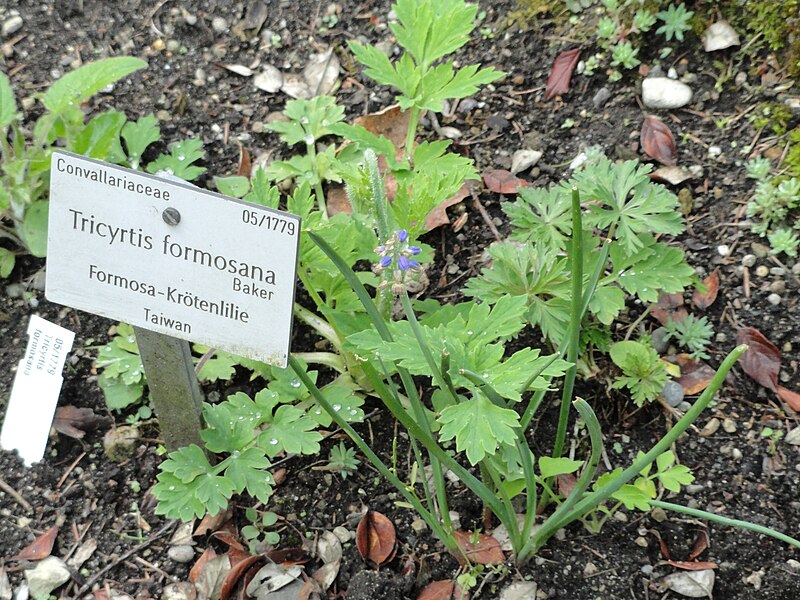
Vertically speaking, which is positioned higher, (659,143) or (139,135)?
(659,143)

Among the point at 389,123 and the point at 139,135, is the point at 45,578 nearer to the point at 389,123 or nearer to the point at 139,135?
the point at 139,135

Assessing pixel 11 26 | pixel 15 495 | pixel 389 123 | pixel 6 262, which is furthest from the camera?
pixel 11 26

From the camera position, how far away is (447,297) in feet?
8.19

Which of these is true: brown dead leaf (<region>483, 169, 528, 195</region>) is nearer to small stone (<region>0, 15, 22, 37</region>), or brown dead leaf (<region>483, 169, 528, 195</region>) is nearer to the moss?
the moss

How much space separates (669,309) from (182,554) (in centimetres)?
153

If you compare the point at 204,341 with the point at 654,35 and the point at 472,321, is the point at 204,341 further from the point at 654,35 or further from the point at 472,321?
the point at 654,35

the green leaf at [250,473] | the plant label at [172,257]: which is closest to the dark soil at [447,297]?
the green leaf at [250,473]

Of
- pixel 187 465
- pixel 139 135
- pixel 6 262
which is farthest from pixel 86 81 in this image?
pixel 187 465

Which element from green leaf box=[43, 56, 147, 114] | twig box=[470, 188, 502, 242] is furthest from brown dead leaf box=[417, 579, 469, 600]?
green leaf box=[43, 56, 147, 114]

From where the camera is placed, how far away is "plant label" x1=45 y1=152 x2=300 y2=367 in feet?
4.90

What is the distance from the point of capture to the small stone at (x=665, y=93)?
2674mm

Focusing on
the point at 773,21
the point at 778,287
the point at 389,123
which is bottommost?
the point at 778,287

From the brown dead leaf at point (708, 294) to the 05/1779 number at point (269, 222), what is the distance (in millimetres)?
1413

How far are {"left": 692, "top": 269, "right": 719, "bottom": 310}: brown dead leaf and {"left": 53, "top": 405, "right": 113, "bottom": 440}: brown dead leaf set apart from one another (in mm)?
1759
